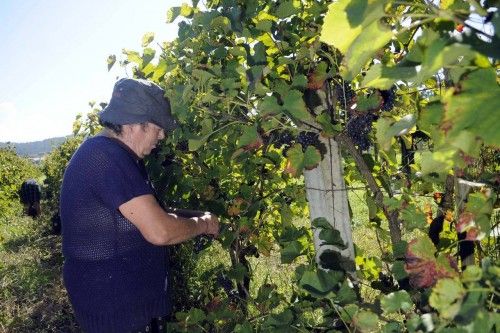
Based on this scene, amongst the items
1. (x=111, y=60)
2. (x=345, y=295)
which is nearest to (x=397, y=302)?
(x=345, y=295)

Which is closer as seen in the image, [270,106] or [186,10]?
[270,106]

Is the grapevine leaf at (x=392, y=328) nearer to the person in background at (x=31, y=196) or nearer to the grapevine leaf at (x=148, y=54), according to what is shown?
the grapevine leaf at (x=148, y=54)

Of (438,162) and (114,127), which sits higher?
(114,127)

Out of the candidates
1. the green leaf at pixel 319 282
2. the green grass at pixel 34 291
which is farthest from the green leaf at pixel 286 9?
the green grass at pixel 34 291

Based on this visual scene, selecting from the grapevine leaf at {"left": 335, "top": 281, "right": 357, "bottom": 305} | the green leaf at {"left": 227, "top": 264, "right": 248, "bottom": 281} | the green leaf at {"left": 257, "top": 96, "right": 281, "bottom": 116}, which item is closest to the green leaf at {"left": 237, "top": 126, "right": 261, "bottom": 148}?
the green leaf at {"left": 257, "top": 96, "right": 281, "bottom": 116}

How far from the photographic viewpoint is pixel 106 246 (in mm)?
1967

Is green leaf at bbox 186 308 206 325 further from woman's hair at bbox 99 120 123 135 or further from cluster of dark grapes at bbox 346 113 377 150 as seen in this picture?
cluster of dark grapes at bbox 346 113 377 150

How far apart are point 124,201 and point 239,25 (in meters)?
0.84

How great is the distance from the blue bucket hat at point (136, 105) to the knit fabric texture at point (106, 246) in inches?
4.5

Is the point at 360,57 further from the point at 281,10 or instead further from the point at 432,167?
the point at 281,10

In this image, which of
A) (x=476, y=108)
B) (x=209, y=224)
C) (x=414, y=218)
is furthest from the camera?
(x=209, y=224)

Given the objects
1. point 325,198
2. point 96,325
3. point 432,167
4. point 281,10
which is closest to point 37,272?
point 96,325

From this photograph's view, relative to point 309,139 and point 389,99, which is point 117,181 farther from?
point 389,99

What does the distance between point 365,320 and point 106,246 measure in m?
1.24
